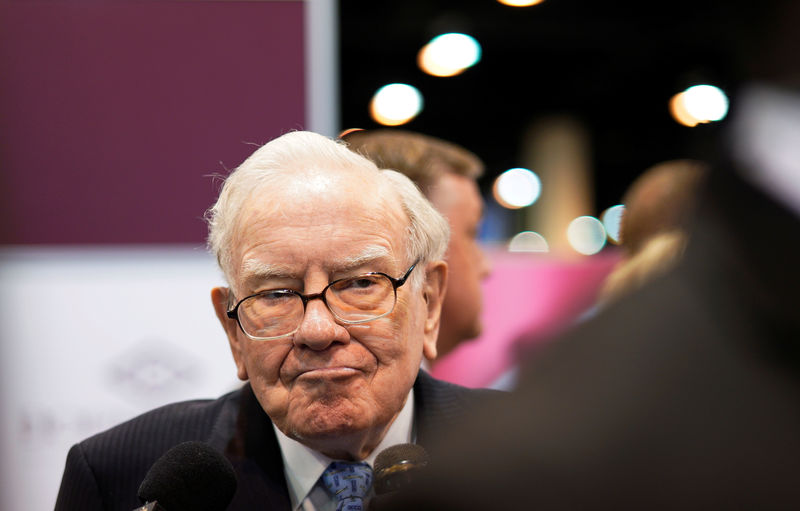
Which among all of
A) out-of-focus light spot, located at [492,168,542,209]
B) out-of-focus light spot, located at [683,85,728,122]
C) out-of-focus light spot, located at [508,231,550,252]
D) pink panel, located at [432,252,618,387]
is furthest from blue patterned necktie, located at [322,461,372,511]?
out-of-focus light spot, located at [508,231,550,252]

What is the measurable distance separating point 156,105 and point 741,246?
3.02 meters

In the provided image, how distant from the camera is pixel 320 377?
1.45 metres

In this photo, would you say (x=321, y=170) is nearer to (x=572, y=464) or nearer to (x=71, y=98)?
(x=572, y=464)

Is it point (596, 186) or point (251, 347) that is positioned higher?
point (251, 347)

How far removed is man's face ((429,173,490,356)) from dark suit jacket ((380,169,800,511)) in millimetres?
1860

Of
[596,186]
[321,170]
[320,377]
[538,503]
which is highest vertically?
[321,170]

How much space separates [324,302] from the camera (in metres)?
1.47

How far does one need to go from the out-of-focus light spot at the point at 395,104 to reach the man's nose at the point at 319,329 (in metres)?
6.35

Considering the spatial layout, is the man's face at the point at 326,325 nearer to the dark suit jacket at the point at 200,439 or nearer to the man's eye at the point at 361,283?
the man's eye at the point at 361,283

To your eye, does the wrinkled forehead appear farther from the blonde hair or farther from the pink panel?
the pink panel

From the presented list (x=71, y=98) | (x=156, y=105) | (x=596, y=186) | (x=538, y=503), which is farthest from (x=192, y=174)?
(x=596, y=186)

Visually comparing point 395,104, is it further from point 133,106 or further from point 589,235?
point 589,235

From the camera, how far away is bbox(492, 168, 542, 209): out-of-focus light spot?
12.6 metres

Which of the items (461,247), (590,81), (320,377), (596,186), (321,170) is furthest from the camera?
(596,186)
